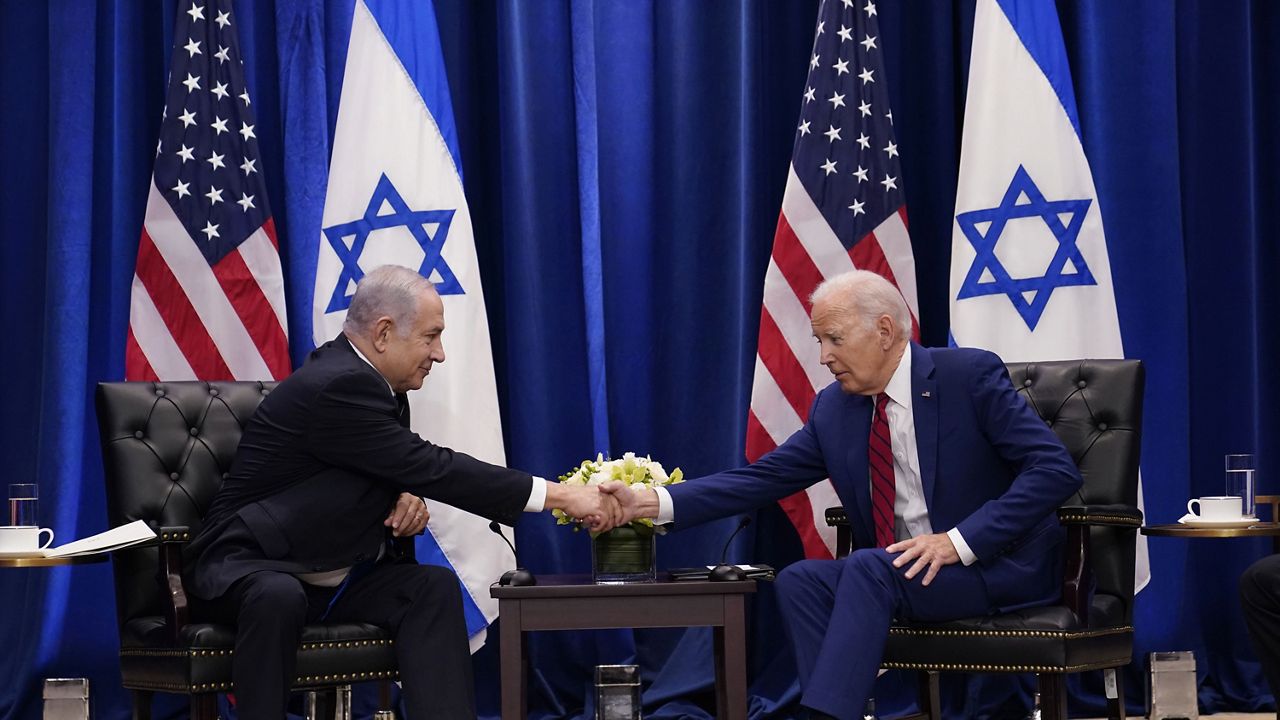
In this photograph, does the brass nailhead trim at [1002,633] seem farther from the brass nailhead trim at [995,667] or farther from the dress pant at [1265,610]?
the dress pant at [1265,610]

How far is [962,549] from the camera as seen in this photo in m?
3.64

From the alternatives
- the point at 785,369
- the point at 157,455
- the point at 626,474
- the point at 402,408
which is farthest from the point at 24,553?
the point at 785,369

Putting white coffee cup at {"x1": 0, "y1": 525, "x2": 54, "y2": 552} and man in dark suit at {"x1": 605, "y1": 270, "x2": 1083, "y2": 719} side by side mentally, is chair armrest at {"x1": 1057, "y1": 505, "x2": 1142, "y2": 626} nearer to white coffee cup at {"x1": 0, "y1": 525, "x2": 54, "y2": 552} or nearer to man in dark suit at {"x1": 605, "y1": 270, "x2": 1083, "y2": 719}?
man in dark suit at {"x1": 605, "y1": 270, "x2": 1083, "y2": 719}

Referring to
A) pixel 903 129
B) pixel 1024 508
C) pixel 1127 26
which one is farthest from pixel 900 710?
pixel 1127 26

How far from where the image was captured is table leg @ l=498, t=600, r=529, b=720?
11.8ft

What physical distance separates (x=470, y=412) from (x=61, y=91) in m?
2.03

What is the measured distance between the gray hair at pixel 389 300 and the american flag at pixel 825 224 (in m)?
1.60

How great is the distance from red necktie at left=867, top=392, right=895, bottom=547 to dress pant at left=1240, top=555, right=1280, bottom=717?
3.45 feet

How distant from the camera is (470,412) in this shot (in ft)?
15.7

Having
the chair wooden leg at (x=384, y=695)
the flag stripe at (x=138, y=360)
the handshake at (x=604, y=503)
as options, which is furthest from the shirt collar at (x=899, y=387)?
the flag stripe at (x=138, y=360)

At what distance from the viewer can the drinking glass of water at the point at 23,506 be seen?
417 cm

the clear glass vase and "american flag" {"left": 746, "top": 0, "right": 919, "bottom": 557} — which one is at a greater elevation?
"american flag" {"left": 746, "top": 0, "right": 919, "bottom": 557}

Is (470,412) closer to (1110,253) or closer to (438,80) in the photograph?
(438,80)

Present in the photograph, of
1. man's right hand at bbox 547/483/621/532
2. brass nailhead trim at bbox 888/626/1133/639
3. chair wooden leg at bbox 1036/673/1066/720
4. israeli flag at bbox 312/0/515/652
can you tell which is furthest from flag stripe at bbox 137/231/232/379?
chair wooden leg at bbox 1036/673/1066/720
